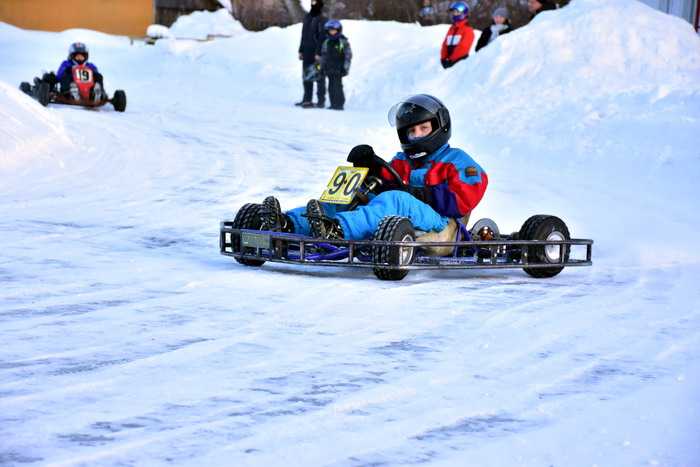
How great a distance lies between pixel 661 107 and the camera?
12.7 m

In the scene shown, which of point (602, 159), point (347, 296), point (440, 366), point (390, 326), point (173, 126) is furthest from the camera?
point (173, 126)

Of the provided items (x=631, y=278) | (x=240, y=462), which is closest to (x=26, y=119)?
(x=631, y=278)

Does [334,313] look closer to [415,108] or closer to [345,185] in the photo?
[345,185]

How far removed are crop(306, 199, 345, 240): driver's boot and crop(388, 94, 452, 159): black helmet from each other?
2.80 ft

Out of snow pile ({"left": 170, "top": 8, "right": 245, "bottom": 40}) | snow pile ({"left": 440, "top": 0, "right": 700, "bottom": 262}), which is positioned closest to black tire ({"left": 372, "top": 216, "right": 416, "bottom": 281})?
snow pile ({"left": 440, "top": 0, "right": 700, "bottom": 262})

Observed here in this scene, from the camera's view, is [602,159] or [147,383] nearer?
[147,383]

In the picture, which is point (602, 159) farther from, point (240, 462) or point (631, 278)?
point (240, 462)

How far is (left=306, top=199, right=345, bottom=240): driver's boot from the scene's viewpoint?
619cm

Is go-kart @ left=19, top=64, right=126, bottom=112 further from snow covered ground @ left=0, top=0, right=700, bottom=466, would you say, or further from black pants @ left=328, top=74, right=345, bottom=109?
black pants @ left=328, top=74, right=345, bottom=109

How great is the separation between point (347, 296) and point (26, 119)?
25.2 ft

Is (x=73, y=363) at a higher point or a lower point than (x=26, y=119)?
lower

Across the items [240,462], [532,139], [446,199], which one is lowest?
[240,462]

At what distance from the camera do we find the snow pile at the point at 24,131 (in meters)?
11.2

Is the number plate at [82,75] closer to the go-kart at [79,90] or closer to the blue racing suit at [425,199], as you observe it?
the go-kart at [79,90]
